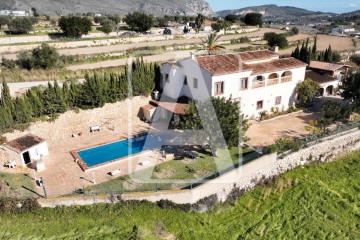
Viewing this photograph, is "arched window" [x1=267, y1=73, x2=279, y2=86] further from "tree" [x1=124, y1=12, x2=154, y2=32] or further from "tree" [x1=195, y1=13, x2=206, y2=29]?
"tree" [x1=195, y1=13, x2=206, y2=29]

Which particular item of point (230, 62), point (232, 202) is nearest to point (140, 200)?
point (232, 202)

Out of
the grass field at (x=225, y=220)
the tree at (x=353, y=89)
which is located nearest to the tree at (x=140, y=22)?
the tree at (x=353, y=89)

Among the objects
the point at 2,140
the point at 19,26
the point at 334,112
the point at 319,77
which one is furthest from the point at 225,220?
the point at 19,26

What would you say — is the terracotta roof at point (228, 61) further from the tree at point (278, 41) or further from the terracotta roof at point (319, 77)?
the tree at point (278, 41)

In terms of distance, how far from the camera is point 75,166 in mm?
23578

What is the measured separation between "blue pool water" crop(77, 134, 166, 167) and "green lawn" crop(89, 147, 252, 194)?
360cm

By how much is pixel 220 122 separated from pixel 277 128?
9.05m

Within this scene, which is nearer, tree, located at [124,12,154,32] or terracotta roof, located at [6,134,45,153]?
terracotta roof, located at [6,134,45,153]

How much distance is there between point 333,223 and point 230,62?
16.9m

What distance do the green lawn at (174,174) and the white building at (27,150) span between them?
22.0 ft

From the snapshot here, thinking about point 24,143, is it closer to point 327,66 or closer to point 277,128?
point 277,128

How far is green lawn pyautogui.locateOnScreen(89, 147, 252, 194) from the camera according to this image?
2056 cm

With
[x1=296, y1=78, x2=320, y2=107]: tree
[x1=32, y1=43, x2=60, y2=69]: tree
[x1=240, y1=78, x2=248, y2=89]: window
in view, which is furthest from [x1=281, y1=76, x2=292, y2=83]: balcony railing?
[x1=32, y1=43, x2=60, y2=69]: tree

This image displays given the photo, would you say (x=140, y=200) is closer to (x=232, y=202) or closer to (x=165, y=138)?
(x=232, y=202)
